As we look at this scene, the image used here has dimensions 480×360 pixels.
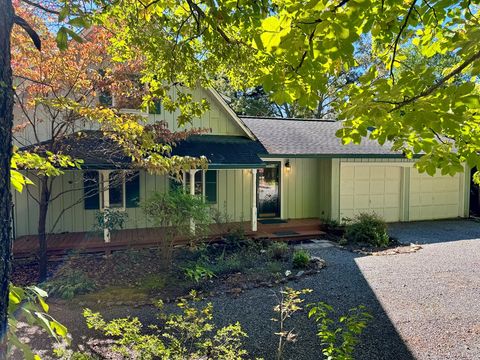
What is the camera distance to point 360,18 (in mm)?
2152

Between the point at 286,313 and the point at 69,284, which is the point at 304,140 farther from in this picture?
the point at 286,313

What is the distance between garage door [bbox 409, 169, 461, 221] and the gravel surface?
463cm

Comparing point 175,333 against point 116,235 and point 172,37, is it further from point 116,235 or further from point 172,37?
point 116,235

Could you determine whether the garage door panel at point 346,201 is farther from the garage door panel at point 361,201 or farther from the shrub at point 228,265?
the shrub at point 228,265

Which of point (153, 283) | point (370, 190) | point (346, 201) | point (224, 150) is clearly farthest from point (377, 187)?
point (153, 283)

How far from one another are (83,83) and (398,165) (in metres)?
11.6

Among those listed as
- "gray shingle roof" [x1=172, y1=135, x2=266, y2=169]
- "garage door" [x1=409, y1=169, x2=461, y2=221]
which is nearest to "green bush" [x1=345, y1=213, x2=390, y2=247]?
"gray shingle roof" [x1=172, y1=135, x2=266, y2=169]

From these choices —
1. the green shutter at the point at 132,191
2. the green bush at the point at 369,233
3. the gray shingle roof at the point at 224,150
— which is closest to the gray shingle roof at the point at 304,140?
the gray shingle roof at the point at 224,150

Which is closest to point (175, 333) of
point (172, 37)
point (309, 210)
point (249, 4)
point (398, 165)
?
point (172, 37)

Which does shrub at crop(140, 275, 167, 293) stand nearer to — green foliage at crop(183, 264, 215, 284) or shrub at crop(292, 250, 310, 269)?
green foliage at crop(183, 264, 215, 284)

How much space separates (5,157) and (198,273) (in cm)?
587

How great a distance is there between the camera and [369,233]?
33.8 feet

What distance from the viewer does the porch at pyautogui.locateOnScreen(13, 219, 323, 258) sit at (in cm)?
858

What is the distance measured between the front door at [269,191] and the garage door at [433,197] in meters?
5.48
